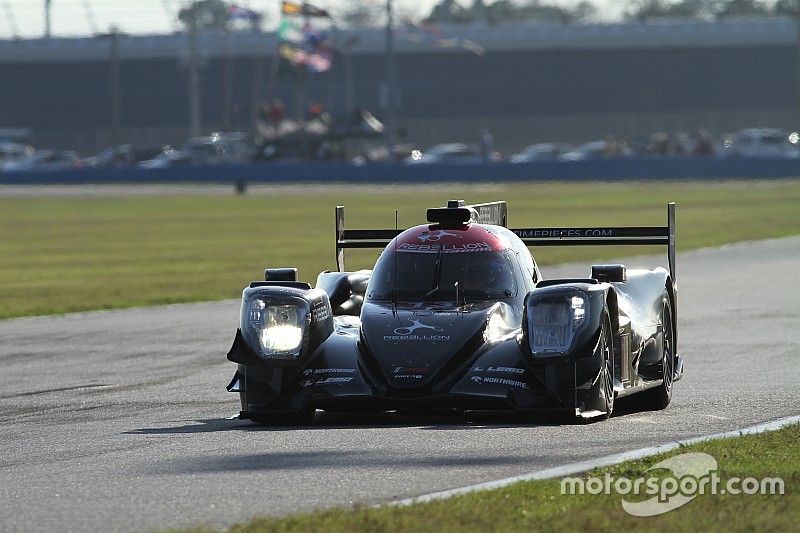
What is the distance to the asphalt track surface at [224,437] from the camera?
6.81 meters

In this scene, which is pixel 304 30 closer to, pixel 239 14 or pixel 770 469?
pixel 239 14

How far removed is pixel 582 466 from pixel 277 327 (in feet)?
9.11

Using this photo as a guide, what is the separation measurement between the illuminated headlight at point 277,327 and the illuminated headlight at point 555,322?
1.42 metres

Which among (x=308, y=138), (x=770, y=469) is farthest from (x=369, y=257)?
(x=308, y=138)

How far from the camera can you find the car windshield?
9859 millimetres

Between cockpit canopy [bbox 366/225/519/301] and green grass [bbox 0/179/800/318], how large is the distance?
33.4ft

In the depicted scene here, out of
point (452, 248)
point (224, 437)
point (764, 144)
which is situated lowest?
point (764, 144)

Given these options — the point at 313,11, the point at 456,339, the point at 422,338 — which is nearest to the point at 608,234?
the point at 456,339

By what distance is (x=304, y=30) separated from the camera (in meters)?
74.6

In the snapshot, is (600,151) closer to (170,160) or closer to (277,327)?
(170,160)

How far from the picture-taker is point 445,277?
9930 millimetres

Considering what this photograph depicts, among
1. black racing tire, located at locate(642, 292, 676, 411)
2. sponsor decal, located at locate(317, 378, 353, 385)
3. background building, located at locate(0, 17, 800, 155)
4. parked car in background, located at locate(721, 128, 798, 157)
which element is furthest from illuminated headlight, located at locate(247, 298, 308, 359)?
background building, located at locate(0, 17, 800, 155)

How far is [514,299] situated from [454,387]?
1169 millimetres

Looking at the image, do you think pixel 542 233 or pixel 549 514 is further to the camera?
pixel 542 233
